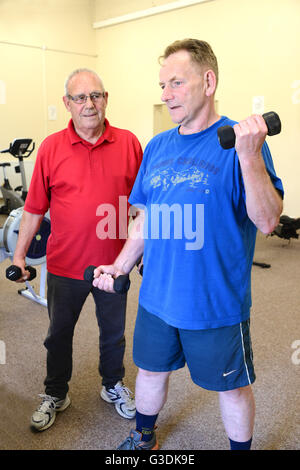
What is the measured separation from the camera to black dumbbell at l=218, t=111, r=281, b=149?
42.4 inches

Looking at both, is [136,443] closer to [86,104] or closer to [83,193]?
[83,193]

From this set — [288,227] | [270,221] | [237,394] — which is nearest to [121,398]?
[237,394]

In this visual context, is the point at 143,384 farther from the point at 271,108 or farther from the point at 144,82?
the point at 144,82

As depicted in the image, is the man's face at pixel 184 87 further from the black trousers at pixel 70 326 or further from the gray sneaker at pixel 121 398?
the gray sneaker at pixel 121 398

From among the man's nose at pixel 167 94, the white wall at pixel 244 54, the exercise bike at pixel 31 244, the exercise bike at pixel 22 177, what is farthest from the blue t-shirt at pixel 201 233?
the white wall at pixel 244 54

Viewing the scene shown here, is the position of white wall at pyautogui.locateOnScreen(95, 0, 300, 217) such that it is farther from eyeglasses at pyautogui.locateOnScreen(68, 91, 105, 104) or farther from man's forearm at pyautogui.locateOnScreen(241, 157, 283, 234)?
man's forearm at pyautogui.locateOnScreen(241, 157, 283, 234)

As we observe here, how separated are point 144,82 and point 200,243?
23.2ft

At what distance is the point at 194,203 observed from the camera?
1291 millimetres

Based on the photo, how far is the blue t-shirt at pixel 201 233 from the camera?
1274 mm

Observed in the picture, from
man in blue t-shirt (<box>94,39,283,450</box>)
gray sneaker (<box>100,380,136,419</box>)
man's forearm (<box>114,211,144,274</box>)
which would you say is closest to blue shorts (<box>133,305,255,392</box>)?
man in blue t-shirt (<box>94,39,283,450</box>)

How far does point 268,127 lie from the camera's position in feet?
3.56

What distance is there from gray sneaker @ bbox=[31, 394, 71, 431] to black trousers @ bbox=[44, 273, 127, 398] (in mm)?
32

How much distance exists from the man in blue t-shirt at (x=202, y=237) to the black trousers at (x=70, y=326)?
509 millimetres
